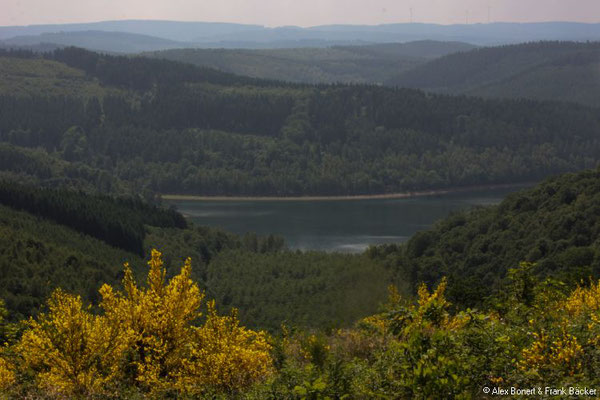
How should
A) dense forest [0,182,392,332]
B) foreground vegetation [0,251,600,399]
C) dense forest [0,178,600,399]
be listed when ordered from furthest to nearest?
dense forest [0,182,392,332], foreground vegetation [0,251,600,399], dense forest [0,178,600,399]

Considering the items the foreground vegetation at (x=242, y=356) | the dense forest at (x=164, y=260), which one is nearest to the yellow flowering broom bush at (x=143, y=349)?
the foreground vegetation at (x=242, y=356)

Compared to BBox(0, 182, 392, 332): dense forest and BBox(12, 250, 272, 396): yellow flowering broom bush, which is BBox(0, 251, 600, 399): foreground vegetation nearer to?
BBox(12, 250, 272, 396): yellow flowering broom bush

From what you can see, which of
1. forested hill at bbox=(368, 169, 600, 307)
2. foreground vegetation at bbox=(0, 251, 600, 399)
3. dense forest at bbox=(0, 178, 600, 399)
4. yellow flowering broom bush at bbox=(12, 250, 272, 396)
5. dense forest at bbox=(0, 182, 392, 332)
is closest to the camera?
dense forest at bbox=(0, 178, 600, 399)

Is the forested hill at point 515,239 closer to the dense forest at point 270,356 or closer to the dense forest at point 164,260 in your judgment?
the dense forest at point 164,260

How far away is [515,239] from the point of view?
96.7 m

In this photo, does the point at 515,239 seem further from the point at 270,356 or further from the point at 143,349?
the point at 143,349

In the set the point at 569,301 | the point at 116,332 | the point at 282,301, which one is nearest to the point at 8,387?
the point at 116,332

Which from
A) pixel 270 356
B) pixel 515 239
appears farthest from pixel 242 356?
pixel 515 239

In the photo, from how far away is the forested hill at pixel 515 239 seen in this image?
8675 centimetres

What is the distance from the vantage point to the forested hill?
86.8 m

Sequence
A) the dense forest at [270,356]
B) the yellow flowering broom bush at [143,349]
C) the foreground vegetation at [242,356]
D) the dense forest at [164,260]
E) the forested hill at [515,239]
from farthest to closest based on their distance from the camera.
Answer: the forested hill at [515,239] → the dense forest at [164,260] → the yellow flowering broom bush at [143,349] → the foreground vegetation at [242,356] → the dense forest at [270,356]

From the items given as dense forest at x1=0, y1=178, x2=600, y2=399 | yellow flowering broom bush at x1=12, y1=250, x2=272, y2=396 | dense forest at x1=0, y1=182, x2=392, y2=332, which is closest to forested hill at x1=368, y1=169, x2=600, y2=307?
dense forest at x1=0, y1=182, x2=392, y2=332

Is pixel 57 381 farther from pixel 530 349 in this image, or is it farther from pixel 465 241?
pixel 465 241

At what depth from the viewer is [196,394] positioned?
27562 millimetres
